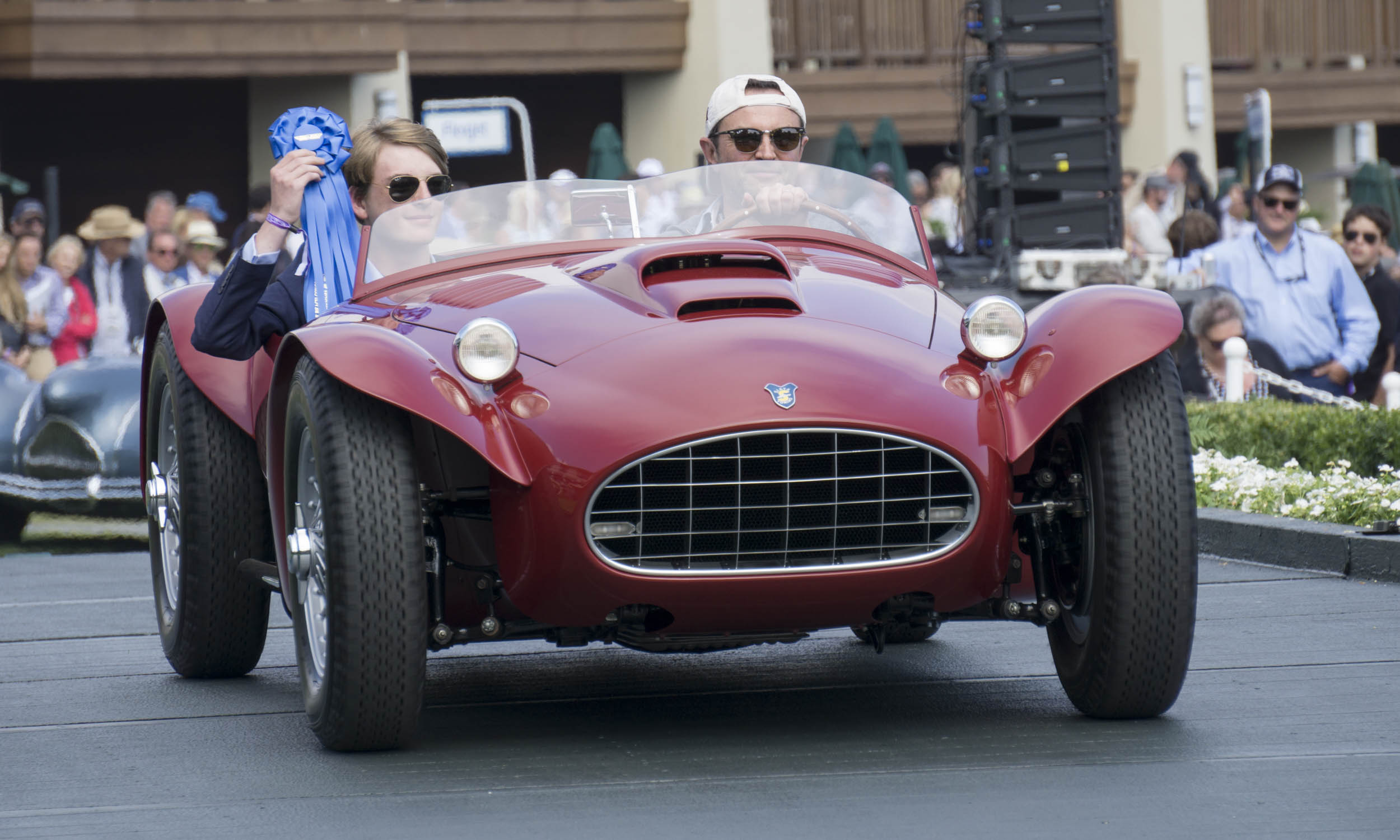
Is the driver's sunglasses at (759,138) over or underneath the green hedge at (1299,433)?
over

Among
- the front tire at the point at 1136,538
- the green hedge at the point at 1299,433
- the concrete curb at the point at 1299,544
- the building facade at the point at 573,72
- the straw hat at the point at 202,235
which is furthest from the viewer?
the building facade at the point at 573,72

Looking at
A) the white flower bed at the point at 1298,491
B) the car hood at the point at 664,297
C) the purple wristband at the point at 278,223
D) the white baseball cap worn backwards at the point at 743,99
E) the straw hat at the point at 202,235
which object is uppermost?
the straw hat at the point at 202,235

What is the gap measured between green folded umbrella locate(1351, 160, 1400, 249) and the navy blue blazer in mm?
18947

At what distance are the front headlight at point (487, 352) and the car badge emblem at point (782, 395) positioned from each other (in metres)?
0.55

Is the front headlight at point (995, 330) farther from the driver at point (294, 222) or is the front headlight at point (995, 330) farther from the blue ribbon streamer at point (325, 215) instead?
the blue ribbon streamer at point (325, 215)

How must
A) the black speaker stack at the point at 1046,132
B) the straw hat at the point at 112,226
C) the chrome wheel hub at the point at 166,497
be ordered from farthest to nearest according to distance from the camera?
the black speaker stack at the point at 1046,132
the straw hat at the point at 112,226
the chrome wheel hub at the point at 166,497

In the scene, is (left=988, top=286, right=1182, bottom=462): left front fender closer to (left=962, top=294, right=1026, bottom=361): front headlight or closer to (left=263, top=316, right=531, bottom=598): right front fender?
(left=962, top=294, right=1026, bottom=361): front headlight

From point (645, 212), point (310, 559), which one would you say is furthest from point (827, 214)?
point (310, 559)

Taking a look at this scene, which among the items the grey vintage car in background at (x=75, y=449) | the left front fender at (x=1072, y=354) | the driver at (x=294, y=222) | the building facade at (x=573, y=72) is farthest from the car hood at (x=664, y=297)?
the building facade at (x=573, y=72)

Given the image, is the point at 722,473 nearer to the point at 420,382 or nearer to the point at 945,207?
the point at 420,382

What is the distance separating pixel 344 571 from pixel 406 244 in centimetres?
137

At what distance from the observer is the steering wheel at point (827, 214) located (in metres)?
5.85

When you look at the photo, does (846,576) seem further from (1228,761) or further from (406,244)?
(406,244)

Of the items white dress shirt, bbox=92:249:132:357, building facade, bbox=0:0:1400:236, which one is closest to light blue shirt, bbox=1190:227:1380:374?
white dress shirt, bbox=92:249:132:357
